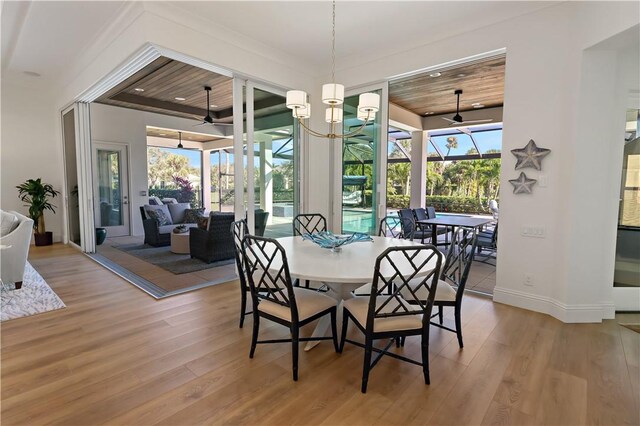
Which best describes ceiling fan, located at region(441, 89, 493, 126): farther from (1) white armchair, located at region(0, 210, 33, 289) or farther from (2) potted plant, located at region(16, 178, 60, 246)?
(2) potted plant, located at region(16, 178, 60, 246)

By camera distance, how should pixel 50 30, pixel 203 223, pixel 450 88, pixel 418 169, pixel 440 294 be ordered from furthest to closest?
pixel 418 169, pixel 450 88, pixel 203 223, pixel 50 30, pixel 440 294

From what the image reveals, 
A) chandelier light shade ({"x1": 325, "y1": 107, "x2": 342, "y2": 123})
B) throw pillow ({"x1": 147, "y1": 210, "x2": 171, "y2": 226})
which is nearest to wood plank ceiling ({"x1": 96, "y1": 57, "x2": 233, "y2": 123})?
throw pillow ({"x1": 147, "y1": 210, "x2": 171, "y2": 226})

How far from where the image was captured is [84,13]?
3346 millimetres

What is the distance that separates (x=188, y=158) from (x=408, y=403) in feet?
37.2

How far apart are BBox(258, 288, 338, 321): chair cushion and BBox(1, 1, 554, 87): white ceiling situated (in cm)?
273

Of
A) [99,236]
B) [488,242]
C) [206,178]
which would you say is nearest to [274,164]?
[488,242]

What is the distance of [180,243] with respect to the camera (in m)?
5.65

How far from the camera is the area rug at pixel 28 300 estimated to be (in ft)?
9.98

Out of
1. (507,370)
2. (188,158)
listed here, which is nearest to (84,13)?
(507,370)

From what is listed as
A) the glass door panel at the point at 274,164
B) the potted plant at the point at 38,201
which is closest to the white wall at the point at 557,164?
the glass door panel at the point at 274,164

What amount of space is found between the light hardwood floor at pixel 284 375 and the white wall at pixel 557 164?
11.8 inches

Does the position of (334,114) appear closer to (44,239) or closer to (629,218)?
(629,218)

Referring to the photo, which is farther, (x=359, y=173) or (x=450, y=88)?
(x=450, y=88)

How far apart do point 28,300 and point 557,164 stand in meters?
5.43
